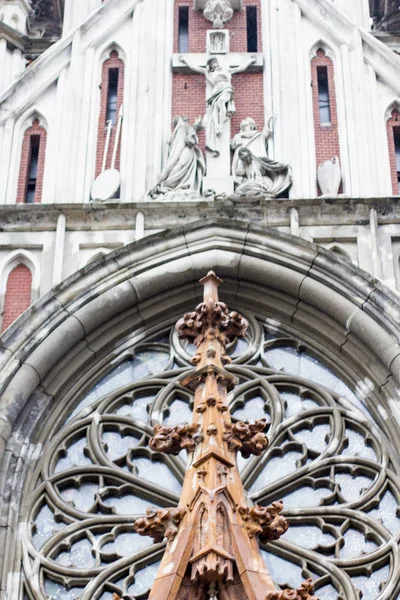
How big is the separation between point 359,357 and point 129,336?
89.7 inches

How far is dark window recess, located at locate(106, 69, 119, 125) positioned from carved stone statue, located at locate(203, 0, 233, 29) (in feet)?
4.43

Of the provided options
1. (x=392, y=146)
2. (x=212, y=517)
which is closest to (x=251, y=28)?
(x=392, y=146)

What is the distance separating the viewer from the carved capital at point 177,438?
34.2 feet

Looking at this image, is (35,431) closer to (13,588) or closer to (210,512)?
(13,588)

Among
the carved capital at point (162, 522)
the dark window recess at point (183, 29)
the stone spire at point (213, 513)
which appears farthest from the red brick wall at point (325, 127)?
the carved capital at point (162, 522)

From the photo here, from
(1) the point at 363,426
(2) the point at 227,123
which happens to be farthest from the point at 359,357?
(2) the point at 227,123

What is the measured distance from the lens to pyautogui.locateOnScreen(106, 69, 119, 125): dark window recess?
17.1 meters

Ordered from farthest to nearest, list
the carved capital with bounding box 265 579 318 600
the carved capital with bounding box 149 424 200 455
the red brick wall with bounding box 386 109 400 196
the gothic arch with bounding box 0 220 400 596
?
the red brick wall with bounding box 386 109 400 196 → the gothic arch with bounding box 0 220 400 596 → the carved capital with bounding box 149 424 200 455 → the carved capital with bounding box 265 579 318 600

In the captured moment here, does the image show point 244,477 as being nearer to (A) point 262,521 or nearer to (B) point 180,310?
(B) point 180,310

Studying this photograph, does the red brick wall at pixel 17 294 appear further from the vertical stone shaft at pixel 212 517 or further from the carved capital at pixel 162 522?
the carved capital at pixel 162 522

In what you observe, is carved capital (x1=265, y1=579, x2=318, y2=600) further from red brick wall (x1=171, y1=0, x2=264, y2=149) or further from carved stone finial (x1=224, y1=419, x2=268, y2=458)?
red brick wall (x1=171, y1=0, x2=264, y2=149)

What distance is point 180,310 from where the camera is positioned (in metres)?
15.5

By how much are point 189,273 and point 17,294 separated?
1.72m

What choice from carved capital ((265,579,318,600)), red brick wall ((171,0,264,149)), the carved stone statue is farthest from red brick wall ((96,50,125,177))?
carved capital ((265,579,318,600))
